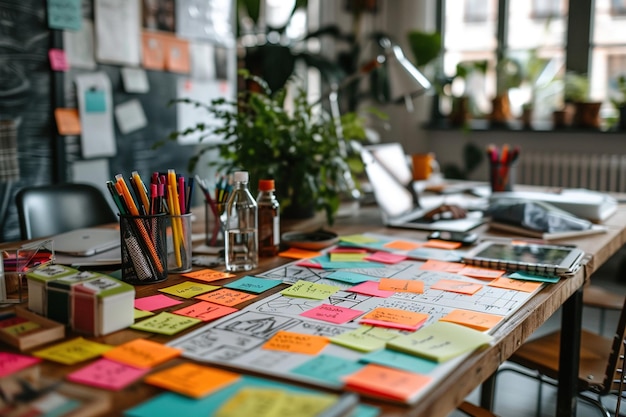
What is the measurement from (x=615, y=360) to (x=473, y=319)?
61cm

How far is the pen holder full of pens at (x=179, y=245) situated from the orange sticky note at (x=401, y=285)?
436 mm

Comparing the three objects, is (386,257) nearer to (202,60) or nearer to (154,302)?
(154,302)

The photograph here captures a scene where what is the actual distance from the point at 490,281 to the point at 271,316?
54 cm

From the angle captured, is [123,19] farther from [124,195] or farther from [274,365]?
[274,365]

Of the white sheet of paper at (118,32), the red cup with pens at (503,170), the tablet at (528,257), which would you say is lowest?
the tablet at (528,257)

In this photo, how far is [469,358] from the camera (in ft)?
3.26

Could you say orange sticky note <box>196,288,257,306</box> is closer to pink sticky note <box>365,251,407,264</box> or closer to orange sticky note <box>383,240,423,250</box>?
pink sticky note <box>365,251,407,264</box>

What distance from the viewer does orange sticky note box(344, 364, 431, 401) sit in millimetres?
858

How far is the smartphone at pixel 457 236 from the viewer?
1812 mm

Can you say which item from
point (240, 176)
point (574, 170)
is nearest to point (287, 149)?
point (240, 176)

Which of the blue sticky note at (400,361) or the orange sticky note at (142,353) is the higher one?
the orange sticky note at (142,353)

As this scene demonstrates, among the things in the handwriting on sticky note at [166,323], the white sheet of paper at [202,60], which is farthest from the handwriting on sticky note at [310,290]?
the white sheet of paper at [202,60]

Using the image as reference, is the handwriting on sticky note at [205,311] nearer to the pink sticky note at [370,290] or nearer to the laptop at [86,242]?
the pink sticky note at [370,290]

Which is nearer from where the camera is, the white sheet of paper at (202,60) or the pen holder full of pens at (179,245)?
the pen holder full of pens at (179,245)
